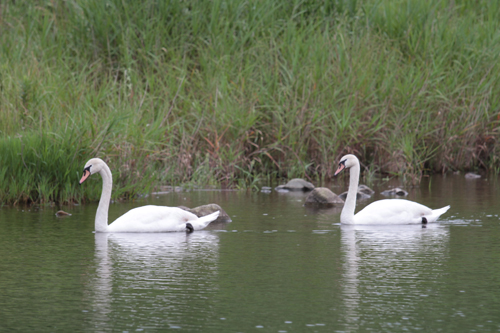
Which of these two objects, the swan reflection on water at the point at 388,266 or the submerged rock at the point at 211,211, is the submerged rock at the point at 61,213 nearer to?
the submerged rock at the point at 211,211

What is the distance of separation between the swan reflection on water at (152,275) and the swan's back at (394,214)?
1.84 m

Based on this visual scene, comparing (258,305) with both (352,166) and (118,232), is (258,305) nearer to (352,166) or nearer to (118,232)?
(118,232)

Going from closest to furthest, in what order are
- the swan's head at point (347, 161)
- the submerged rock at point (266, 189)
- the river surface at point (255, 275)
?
1. the river surface at point (255, 275)
2. the swan's head at point (347, 161)
3. the submerged rock at point (266, 189)

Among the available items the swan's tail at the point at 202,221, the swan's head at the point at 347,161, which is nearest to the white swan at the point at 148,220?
the swan's tail at the point at 202,221

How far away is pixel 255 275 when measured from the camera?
7055 millimetres

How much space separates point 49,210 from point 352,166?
3.75m

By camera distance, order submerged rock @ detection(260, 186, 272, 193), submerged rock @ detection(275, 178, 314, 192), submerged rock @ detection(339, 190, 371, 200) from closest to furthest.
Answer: submerged rock @ detection(339, 190, 371, 200) → submerged rock @ detection(260, 186, 272, 193) → submerged rock @ detection(275, 178, 314, 192)

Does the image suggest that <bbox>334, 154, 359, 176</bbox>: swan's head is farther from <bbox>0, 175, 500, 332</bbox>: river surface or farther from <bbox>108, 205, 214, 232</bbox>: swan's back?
<bbox>108, 205, 214, 232</bbox>: swan's back

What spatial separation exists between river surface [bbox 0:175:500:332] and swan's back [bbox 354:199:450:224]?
167mm

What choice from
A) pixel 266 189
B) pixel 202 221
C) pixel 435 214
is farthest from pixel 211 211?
pixel 266 189

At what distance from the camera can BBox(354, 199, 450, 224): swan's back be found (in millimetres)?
10195

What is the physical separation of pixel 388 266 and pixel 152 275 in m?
1.90

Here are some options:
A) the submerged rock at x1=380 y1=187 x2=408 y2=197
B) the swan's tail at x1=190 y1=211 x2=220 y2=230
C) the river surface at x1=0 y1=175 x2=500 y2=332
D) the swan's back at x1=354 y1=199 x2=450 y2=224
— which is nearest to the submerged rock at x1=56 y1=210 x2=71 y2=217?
the river surface at x1=0 y1=175 x2=500 y2=332

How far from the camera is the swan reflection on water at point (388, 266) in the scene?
5.99 m
